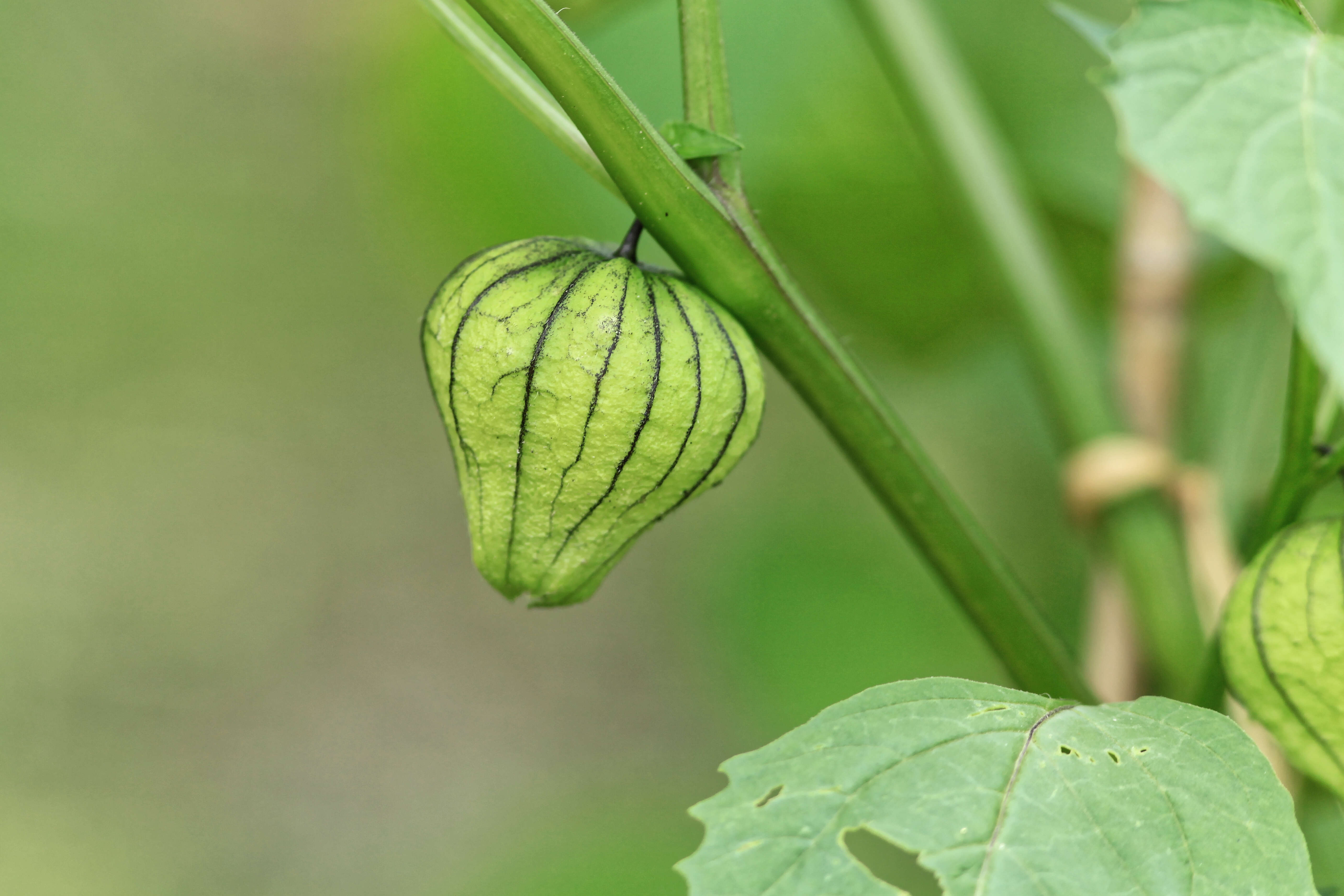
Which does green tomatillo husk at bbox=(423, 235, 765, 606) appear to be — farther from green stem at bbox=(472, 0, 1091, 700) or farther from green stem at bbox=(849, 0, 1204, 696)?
green stem at bbox=(849, 0, 1204, 696)

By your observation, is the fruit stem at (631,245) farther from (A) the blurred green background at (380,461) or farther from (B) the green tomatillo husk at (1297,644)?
(A) the blurred green background at (380,461)

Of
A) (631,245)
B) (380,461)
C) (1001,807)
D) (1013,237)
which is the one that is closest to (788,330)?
(631,245)

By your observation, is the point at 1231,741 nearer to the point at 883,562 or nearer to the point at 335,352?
the point at 883,562

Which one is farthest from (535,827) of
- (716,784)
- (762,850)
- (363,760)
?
(762,850)

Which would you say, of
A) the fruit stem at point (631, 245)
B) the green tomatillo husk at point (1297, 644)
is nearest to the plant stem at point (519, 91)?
the fruit stem at point (631, 245)

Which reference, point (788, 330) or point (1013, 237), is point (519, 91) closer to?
point (788, 330)

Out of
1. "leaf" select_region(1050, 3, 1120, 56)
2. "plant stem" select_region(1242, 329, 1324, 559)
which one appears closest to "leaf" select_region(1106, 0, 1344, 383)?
"plant stem" select_region(1242, 329, 1324, 559)
